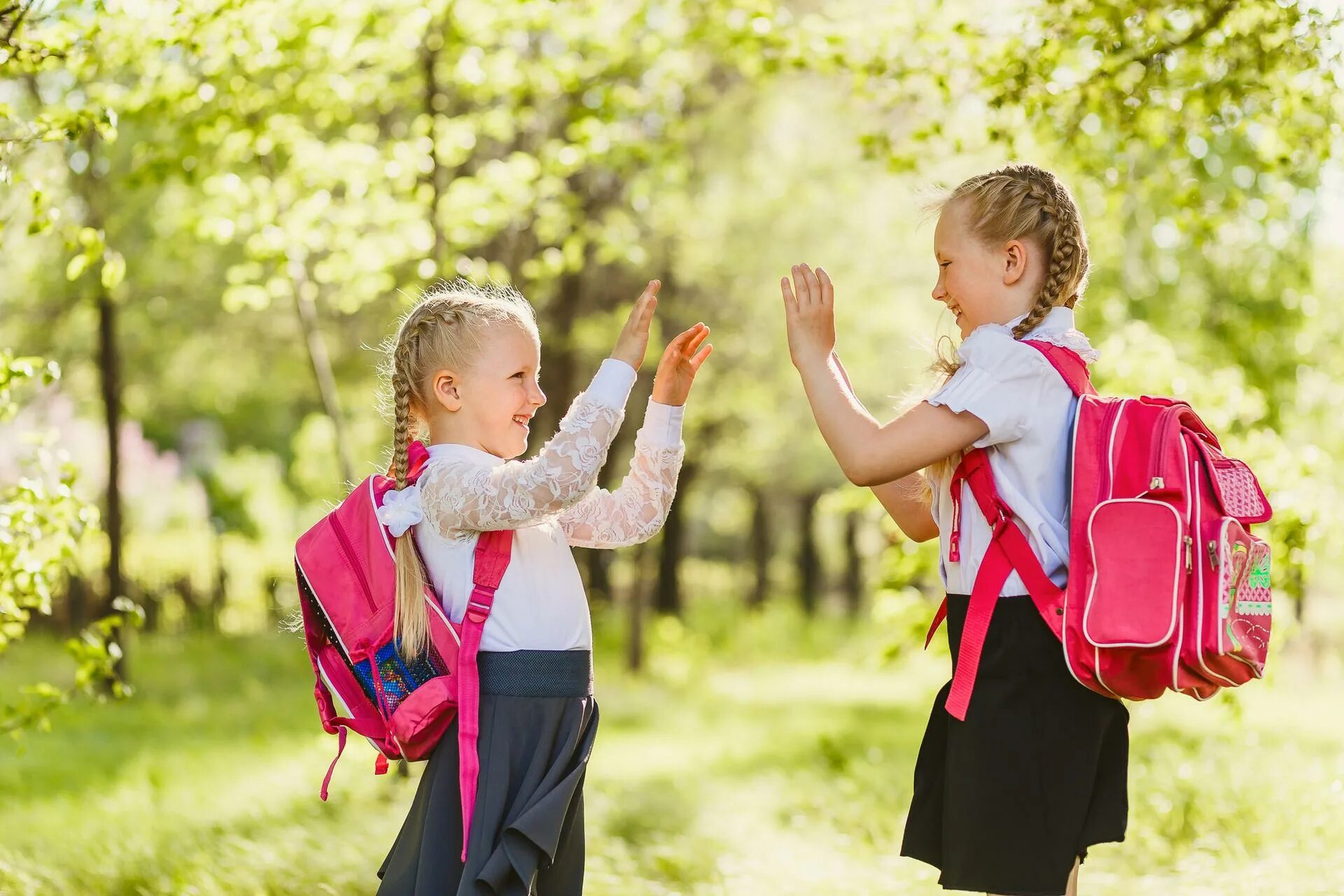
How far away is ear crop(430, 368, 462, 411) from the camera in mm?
2529

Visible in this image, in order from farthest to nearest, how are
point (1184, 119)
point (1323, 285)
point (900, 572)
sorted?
point (1323, 285) < point (900, 572) < point (1184, 119)

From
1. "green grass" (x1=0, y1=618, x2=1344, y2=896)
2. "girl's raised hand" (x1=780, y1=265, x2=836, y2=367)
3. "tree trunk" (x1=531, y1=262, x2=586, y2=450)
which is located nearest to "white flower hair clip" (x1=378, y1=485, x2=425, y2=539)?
"girl's raised hand" (x1=780, y1=265, x2=836, y2=367)

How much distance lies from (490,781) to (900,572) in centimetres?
380

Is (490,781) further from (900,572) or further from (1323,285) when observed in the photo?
(1323,285)

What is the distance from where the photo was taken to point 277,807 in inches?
216

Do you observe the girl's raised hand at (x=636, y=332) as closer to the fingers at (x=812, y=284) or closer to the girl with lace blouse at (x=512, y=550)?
the girl with lace blouse at (x=512, y=550)

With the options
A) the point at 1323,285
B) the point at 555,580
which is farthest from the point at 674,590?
the point at 555,580

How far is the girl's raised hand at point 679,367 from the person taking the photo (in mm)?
2621

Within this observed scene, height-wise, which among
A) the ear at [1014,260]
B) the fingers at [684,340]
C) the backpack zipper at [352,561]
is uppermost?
the ear at [1014,260]

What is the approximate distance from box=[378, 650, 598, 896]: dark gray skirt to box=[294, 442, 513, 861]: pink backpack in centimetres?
3

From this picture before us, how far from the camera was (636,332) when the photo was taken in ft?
7.89

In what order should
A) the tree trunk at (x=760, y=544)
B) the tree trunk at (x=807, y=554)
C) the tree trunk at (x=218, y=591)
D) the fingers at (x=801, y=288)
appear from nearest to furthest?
the fingers at (x=801, y=288)
the tree trunk at (x=218, y=591)
the tree trunk at (x=760, y=544)
the tree trunk at (x=807, y=554)

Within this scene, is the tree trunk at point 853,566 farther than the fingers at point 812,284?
Yes

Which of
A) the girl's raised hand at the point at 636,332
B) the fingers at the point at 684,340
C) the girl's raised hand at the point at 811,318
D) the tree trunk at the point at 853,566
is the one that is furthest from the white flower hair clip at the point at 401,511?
the tree trunk at the point at 853,566
